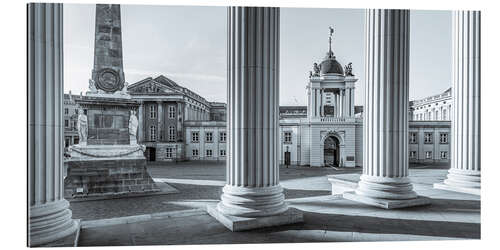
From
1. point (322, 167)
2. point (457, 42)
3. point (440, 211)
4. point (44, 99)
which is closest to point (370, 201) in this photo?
point (440, 211)

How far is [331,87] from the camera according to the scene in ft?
142

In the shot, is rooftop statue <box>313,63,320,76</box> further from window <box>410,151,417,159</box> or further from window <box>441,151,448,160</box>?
window <box>441,151,448,160</box>

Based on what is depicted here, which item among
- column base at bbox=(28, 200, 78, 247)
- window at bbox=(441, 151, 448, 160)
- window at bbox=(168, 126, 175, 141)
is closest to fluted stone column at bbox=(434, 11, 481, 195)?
column base at bbox=(28, 200, 78, 247)

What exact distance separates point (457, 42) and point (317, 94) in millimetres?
30818

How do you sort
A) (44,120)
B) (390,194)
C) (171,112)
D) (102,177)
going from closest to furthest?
1. (44,120)
2. (390,194)
3. (102,177)
4. (171,112)

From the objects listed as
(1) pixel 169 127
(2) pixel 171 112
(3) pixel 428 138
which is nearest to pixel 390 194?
(3) pixel 428 138

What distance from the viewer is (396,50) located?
895 centimetres

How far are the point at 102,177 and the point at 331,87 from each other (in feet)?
105

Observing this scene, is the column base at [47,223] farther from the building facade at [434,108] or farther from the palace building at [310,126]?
the building facade at [434,108]

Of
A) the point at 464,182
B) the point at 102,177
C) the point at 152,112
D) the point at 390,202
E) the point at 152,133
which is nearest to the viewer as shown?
the point at 390,202

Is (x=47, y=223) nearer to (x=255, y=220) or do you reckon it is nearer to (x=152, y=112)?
(x=255, y=220)

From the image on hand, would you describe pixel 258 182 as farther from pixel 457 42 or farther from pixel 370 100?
pixel 457 42

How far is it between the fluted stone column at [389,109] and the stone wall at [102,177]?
42.2 ft

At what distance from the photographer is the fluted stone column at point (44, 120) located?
5.48 m
